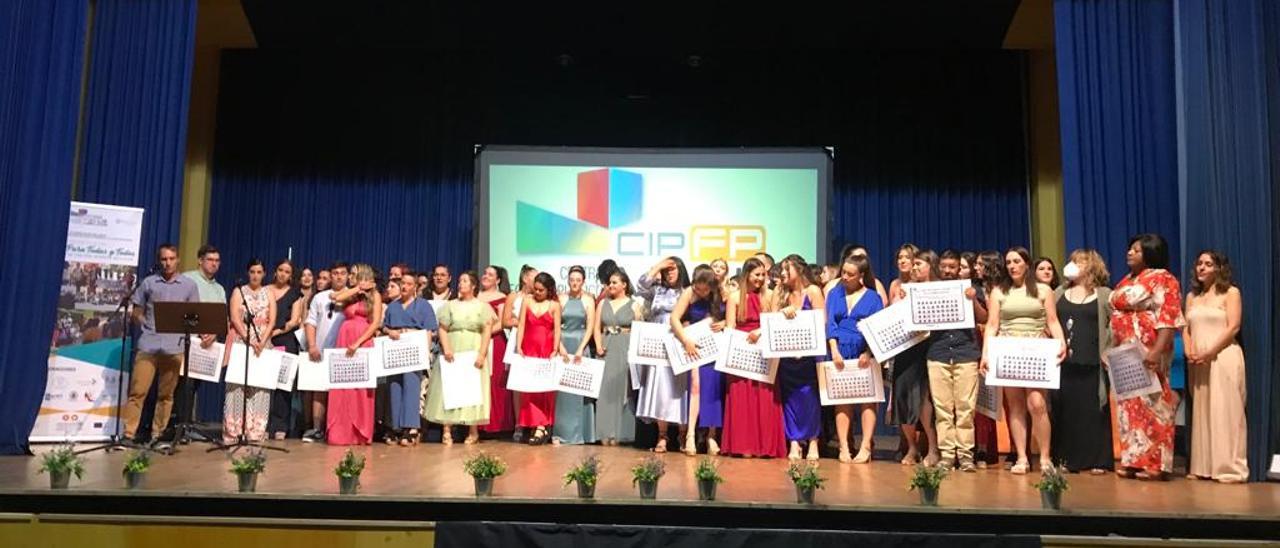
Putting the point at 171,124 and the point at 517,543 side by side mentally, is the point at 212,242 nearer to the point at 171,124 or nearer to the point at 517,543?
the point at 171,124

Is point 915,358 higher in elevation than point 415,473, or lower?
higher

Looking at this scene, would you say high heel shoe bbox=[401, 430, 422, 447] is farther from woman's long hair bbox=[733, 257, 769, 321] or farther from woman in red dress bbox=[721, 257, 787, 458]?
woman's long hair bbox=[733, 257, 769, 321]

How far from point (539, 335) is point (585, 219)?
10.4 ft

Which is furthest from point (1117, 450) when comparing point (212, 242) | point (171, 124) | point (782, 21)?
point (212, 242)

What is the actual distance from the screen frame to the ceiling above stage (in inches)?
42.4

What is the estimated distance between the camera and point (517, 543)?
438cm

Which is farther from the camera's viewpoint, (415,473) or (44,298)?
(44,298)

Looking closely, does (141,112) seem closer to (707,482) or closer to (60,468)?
(60,468)

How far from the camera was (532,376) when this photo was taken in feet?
23.4

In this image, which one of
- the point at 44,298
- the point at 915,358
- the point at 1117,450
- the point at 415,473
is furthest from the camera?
the point at 1117,450

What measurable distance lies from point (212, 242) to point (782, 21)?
6656mm

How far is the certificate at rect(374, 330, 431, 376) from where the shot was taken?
7.08 m

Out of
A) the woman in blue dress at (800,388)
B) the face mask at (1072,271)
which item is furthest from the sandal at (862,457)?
the face mask at (1072,271)

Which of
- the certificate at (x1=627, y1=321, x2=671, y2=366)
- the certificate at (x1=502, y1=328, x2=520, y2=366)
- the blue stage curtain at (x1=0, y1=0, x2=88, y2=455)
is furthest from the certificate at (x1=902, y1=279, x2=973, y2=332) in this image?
the blue stage curtain at (x1=0, y1=0, x2=88, y2=455)
